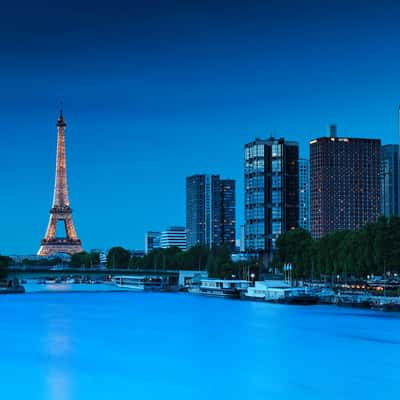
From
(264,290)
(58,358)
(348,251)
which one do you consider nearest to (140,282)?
(264,290)

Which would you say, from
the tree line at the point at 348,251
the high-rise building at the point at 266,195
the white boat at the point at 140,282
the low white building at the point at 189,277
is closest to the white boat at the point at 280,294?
the tree line at the point at 348,251

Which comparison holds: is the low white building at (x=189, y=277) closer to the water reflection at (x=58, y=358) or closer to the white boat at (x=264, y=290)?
the white boat at (x=264, y=290)

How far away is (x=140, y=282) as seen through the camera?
158 m

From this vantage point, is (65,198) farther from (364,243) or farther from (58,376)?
(58,376)

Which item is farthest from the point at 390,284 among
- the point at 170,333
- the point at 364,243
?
the point at 170,333

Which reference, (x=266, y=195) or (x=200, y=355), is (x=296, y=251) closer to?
(x=266, y=195)

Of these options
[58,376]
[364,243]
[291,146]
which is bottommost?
[58,376]

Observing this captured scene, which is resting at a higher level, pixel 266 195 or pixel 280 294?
pixel 266 195

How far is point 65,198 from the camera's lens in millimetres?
194500

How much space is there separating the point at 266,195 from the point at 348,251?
8932 centimetres

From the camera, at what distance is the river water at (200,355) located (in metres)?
40.9

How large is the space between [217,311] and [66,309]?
15.2 meters

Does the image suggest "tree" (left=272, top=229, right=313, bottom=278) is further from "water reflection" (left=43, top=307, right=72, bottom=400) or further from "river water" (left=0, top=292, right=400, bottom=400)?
"water reflection" (left=43, top=307, right=72, bottom=400)

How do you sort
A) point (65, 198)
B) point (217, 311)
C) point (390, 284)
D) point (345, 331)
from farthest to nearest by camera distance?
1. point (65, 198)
2. point (390, 284)
3. point (217, 311)
4. point (345, 331)
